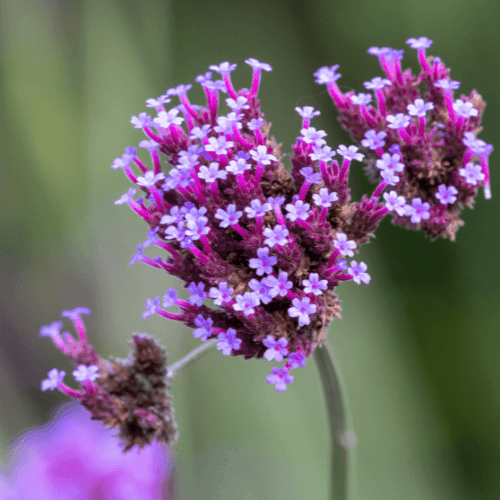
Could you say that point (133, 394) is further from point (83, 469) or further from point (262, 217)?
point (262, 217)

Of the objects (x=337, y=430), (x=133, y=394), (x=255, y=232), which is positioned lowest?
(x=337, y=430)

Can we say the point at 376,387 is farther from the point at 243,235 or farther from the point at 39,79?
the point at 39,79

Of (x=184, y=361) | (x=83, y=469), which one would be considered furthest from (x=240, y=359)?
(x=184, y=361)

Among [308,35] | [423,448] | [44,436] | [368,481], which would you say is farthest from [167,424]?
[308,35]

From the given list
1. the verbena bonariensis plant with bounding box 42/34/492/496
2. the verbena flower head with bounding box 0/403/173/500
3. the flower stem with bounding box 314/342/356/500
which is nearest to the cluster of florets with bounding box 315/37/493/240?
the verbena bonariensis plant with bounding box 42/34/492/496

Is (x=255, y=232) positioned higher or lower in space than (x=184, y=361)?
higher
